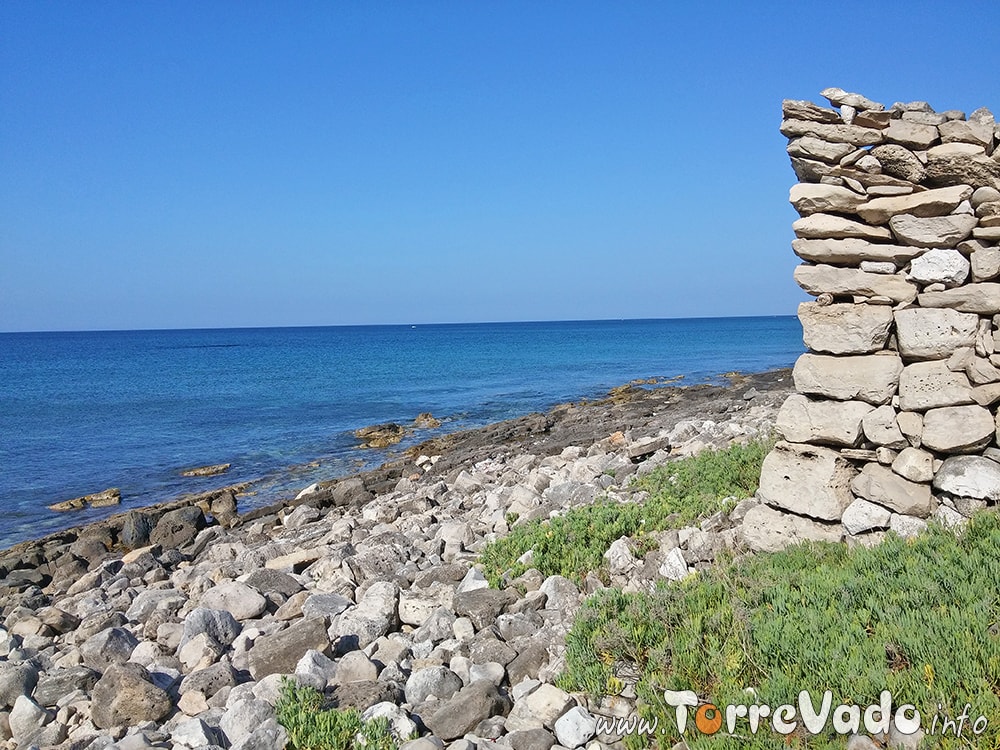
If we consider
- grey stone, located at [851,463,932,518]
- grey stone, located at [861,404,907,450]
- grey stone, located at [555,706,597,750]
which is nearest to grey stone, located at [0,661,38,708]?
grey stone, located at [555,706,597,750]

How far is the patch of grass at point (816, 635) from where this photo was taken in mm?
4199

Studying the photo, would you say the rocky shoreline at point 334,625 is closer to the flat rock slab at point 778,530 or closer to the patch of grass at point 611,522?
the flat rock slab at point 778,530

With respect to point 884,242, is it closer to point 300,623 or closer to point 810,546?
point 810,546

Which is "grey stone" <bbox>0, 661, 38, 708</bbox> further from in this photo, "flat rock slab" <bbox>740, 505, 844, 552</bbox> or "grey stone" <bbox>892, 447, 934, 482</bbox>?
"grey stone" <bbox>892, 447, 934, 482</bbox>

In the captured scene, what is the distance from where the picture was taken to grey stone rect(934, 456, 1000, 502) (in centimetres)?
621

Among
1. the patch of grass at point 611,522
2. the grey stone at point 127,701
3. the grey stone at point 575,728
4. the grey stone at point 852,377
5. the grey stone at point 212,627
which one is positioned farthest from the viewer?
the patch of grass at point 611,522

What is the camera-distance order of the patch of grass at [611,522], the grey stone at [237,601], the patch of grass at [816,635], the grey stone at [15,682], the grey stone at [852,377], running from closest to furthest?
the patch of grass at [816,635], the grey stone at [852,377], the grey stone at [15,682], the patch of grass at [611,522], the grey stone at [237,601]

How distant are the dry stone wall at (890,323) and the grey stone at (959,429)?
0.4 inches

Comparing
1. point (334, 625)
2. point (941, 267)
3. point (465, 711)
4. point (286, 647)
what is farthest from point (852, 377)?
point (286, 647)

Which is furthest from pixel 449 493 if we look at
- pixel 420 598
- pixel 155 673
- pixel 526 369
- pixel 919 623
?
pixel 526 369

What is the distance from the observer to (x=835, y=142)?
6816 millimetres

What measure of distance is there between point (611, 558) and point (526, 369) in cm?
4966

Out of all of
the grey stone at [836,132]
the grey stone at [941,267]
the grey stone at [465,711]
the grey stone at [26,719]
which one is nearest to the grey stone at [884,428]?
the grey stone at [941,267]

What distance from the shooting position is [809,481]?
6914 millimetres
